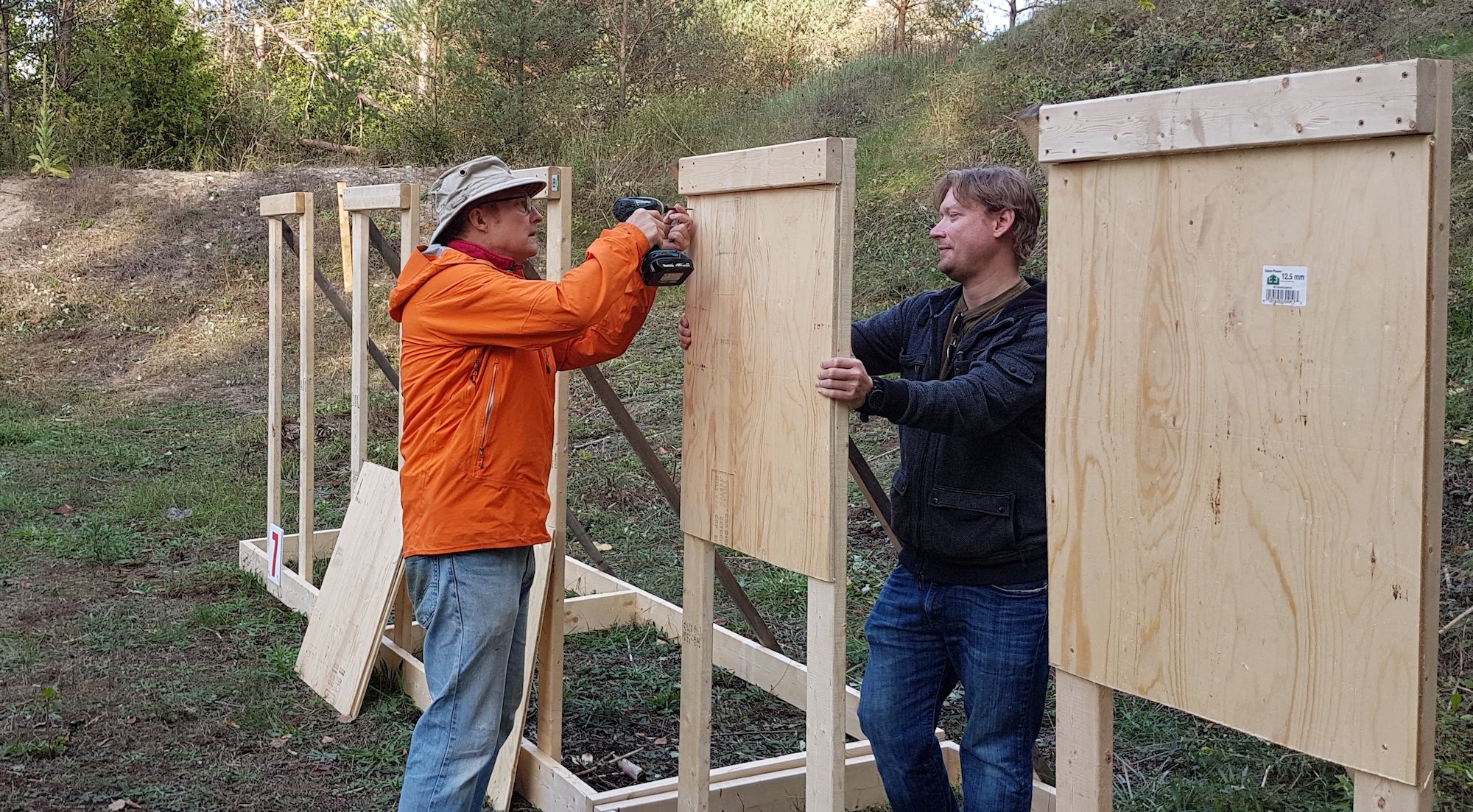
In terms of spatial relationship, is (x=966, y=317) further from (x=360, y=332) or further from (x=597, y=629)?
(x=597, y=629)

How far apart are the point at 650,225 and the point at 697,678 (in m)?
1.23

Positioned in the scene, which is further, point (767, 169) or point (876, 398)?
point (767, 169)

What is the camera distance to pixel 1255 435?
208cm

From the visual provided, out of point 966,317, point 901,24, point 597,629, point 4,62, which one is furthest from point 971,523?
point 901,24

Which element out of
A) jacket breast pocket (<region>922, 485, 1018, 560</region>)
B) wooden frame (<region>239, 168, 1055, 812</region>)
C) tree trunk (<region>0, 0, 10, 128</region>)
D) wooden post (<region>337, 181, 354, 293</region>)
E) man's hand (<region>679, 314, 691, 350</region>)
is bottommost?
wooden frame (<region>239, 168, 1055, 812</region>)

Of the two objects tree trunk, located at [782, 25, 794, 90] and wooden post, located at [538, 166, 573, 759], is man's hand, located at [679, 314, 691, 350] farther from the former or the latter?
tree trunk, located at [782, 25, 794, 90]

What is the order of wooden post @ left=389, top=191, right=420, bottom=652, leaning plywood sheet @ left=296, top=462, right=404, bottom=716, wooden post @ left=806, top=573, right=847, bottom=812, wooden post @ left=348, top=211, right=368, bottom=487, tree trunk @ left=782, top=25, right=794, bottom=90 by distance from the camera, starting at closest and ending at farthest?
wooden post @ left=806, top=573, right=847, bottom=812
wooden post @ left=389, top=191, right=420, bottom=652
leaning plywood sheet @ left=296, top=462, right=404, bottom=716
wooden post @ left=348, top=211, right=368, bottom=487
tree trunk @ left=782, top=25, right=794, bottom=90

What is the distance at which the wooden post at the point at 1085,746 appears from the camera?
242 cm

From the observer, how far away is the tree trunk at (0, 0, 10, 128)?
15.7 metres

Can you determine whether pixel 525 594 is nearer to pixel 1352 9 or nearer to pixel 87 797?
pixel 87 797

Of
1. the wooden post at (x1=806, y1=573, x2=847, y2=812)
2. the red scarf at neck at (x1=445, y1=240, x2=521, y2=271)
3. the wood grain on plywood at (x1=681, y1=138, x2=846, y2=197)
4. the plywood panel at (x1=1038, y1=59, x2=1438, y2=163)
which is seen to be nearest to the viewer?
the plywood panel at (x1=1038, y1=59, x2=1438, y2=163)

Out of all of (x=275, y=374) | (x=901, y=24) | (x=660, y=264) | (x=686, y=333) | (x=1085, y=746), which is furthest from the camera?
(x=901, y=24)

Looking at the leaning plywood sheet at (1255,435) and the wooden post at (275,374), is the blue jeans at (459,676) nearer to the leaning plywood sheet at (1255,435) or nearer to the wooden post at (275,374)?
the leaning plywood sheet at (1255,435)

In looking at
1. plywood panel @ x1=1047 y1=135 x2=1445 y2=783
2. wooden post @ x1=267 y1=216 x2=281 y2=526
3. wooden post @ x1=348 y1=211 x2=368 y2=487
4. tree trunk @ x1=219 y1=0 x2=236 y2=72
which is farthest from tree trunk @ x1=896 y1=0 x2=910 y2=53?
plywood panel @ x1=1047 y1=135 x2=1445 y2=783
